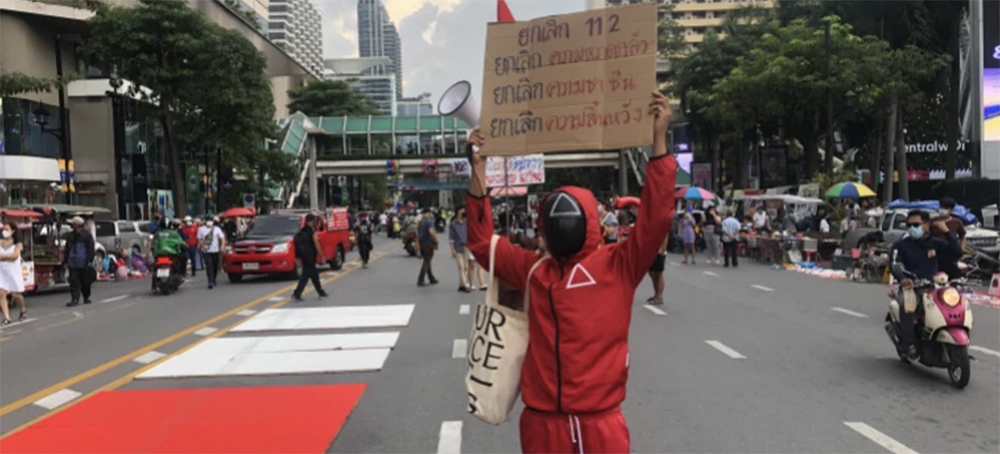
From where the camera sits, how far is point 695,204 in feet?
133

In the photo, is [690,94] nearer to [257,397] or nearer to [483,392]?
[257,397]

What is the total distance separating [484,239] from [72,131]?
43.8 meters

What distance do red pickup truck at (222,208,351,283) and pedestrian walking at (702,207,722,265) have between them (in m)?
11.4

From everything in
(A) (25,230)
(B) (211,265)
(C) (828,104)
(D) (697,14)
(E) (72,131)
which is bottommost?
(B) (211,265)

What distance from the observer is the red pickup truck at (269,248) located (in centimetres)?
1962

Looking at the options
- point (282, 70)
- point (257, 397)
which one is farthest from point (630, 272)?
point (282, 70)

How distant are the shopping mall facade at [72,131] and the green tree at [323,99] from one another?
2375 centimetres

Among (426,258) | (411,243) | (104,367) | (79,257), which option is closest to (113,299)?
(79,257)

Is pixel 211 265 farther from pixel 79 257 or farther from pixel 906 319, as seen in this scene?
pixel 906 319

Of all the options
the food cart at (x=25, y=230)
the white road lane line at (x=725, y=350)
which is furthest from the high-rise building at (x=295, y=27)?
the white road lane line at (x=725, y=350)

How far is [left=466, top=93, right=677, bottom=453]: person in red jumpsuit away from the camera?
3.09m

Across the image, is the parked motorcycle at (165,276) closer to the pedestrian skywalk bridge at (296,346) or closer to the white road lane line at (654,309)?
the pedestrian skywalk bridge at (296,346)

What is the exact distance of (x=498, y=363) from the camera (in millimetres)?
3303

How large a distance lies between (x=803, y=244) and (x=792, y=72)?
408 inches
